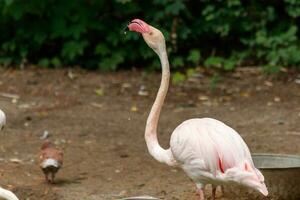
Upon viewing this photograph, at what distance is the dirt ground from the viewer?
6.19 m

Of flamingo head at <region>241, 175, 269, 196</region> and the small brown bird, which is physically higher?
the small brown bird

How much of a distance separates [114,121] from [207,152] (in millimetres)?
3583

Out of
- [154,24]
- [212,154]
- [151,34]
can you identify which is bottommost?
[212,154]

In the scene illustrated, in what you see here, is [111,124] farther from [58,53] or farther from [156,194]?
[58,53]

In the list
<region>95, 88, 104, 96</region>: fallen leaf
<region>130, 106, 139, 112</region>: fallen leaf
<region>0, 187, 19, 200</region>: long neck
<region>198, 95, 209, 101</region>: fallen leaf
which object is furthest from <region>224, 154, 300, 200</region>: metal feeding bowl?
<region>95, 88, 104, 96</region>: fallen leaf

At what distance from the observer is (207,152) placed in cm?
474

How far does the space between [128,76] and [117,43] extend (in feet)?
1.79

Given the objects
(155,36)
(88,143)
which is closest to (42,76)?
(88,143)

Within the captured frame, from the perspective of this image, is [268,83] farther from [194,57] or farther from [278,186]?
[278,186]

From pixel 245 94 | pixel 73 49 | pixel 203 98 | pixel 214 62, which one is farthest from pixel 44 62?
pixel 245 94

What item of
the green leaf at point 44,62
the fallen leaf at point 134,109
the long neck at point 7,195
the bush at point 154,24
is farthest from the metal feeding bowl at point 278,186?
the green leaf at point 44,62

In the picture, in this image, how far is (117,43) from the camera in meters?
10.9

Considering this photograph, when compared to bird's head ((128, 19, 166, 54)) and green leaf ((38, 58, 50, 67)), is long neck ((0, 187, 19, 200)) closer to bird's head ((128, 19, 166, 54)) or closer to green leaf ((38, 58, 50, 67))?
bird's head ((128, 19, 166, 54))

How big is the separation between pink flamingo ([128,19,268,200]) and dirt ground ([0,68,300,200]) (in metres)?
0.89
